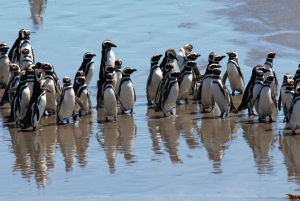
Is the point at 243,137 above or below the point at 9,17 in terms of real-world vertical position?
below

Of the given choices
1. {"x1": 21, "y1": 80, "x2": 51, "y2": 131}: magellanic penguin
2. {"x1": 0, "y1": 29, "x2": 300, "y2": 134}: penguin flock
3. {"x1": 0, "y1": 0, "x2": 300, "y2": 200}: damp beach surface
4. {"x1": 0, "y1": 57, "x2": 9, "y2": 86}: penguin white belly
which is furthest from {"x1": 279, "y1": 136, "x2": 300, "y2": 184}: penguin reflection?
{"x1": 0, "y1": 57, "x2": 9, "y2": 86}: penguin white belly

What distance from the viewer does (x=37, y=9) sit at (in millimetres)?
21953

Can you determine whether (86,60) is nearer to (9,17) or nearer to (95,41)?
(95,41)

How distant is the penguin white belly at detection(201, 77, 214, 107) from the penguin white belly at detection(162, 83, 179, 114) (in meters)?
0.46

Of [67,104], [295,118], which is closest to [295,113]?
[295,118]

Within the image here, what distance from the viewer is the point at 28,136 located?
33.4 ft

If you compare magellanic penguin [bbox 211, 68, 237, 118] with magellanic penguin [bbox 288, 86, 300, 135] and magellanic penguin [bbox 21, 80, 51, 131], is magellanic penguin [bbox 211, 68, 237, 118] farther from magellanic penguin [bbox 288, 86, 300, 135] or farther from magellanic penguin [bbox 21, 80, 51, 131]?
magellanic penguin [bbox 21, 80, 51, 131]

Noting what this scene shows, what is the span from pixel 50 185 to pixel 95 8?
1430cm

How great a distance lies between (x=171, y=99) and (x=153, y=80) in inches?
39.8

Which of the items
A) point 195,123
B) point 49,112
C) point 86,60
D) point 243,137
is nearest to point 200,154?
point 243,137

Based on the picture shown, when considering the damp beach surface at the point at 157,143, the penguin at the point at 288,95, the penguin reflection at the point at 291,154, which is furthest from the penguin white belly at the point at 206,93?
the penguin reflection at the point at 291,154

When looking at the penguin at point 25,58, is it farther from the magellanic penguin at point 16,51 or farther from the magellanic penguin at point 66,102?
the magellanic penguin at point 66,102

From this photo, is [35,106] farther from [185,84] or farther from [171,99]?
[185,84]

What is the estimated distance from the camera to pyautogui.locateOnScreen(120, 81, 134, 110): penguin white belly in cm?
1148
